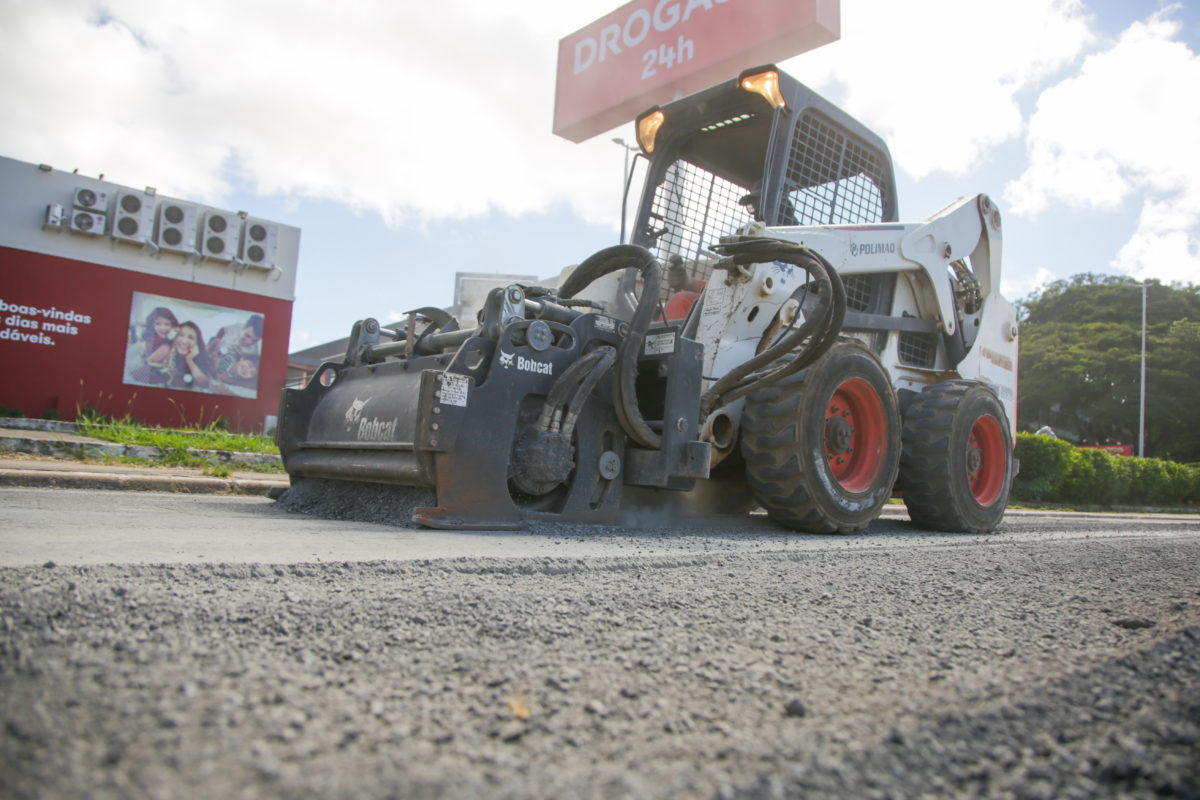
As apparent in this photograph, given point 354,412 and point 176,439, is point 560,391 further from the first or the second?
point 176,439

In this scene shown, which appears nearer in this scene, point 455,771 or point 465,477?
point 455,771

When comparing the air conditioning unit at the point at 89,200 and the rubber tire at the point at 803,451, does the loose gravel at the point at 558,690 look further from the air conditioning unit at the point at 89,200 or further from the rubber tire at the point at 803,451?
the air conditioning unit at the point at 89,200

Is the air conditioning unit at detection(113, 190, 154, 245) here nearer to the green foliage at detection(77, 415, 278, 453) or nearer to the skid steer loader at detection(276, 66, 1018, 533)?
the green foliage at detection(77, 415, 278, 453)

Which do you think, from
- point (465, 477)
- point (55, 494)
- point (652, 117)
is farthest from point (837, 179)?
point (55, 494)

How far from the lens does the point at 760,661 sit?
1712 millimetres

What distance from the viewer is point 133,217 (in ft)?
63.2

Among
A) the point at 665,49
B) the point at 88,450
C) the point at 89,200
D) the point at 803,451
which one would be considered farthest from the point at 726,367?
the point at 89,200

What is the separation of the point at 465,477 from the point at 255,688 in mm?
2409

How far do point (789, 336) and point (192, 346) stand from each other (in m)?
19.3

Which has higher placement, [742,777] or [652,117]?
[652,117]

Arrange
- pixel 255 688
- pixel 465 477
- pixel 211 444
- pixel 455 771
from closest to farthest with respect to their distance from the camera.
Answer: pixel 455 771
pixel 255 688
pixel 465 477
pixel 211 444

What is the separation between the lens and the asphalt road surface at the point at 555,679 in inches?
43.7

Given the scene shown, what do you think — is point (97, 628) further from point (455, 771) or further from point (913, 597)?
point (913, 597)

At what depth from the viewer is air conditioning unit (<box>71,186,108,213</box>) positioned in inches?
739
